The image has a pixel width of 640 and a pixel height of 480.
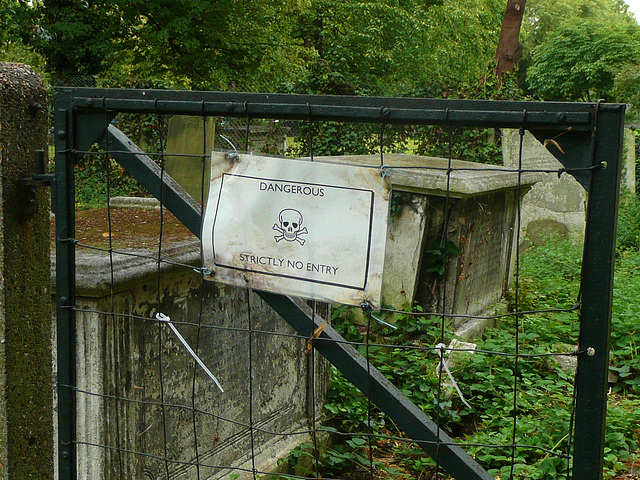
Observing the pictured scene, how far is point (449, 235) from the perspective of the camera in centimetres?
534

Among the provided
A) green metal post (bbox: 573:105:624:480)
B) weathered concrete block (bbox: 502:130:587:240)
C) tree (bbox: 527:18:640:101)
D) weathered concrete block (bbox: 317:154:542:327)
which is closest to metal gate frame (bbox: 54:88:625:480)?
green metal post (bbox: 573:105:624:480)

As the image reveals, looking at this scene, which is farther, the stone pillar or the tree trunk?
the tree trunk

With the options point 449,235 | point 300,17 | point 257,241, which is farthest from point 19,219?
point 300,17

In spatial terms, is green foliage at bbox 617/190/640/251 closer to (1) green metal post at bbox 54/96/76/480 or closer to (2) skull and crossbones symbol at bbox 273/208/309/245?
(2) skull and crossbones symbol at bbox 273/208/309/245

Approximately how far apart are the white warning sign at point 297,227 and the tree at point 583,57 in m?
29.1

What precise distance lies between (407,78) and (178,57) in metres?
9.25

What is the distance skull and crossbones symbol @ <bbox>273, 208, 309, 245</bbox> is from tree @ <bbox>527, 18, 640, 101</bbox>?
29.1m

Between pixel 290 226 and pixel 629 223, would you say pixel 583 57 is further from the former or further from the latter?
pixel 290 226

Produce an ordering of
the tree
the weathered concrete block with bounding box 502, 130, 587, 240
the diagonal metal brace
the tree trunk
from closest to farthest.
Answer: the diagonal metal brace, the weathered concrete block with bounding box 502, 130, 587, 240, the tree trunk, the tree

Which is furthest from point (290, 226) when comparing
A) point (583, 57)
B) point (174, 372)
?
point (583, 57)

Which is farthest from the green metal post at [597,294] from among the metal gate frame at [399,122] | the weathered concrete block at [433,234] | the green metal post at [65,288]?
the weathered concrete block at [433,234]

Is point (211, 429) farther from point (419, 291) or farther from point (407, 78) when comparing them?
point (407, 78)

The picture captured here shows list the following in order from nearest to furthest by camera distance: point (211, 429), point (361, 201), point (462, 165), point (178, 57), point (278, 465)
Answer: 1. point (361, 201)
2. point (211, 429)
3. point (278, 465)
4. point (462, 165)
5. point (178, 57)

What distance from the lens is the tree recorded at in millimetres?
28234
